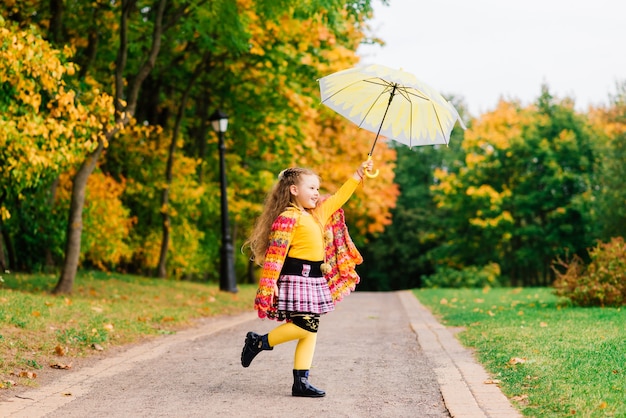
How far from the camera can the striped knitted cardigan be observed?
6.11m

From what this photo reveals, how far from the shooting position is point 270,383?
685 centimetres

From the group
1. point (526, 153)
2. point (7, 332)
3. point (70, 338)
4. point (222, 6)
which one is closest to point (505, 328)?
point (70, 338)

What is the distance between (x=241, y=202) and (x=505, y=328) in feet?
49.3

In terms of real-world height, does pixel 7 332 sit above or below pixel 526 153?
below

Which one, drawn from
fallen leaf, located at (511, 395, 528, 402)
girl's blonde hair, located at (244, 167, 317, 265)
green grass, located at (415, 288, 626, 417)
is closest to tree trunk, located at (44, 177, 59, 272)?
green grass, located at (415, 288, 626, 417)

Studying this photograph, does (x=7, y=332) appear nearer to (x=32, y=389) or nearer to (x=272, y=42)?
(x=32, y=389)

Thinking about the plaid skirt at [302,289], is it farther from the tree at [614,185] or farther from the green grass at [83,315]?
the tree at [614,185]

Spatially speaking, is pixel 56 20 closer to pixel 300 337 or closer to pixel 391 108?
pixel 391 108

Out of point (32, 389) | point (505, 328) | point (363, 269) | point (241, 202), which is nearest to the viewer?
point (32, 389)

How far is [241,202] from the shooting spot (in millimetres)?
24328

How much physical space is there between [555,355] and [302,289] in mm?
2742

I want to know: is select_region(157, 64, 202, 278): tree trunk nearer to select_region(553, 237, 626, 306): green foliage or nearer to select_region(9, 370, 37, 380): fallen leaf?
select_region(553, 237, 626, 306): green foliage

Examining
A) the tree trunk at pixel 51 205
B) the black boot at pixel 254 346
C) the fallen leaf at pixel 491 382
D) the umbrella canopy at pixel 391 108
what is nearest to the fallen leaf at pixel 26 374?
the black boot at pixel 254 346

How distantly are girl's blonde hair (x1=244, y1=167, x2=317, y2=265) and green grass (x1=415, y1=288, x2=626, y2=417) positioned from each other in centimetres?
228
